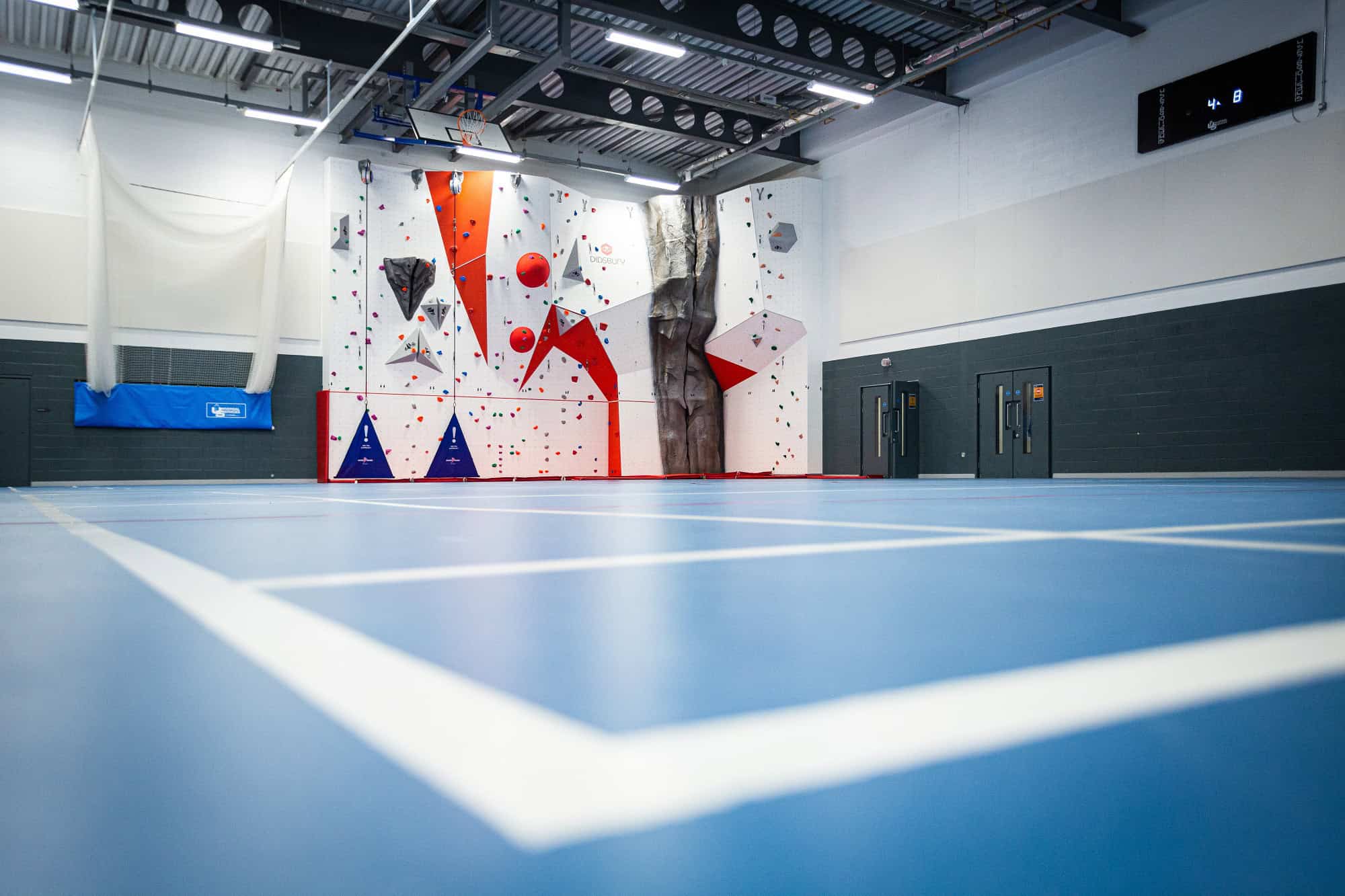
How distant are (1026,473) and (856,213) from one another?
16.2 ft

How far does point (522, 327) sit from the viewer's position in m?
13.5

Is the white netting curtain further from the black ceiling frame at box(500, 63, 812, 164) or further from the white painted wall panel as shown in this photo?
the white painted wall panel

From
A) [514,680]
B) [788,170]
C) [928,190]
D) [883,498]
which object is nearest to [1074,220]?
[928,190]

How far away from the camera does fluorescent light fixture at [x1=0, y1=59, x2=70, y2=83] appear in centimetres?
974

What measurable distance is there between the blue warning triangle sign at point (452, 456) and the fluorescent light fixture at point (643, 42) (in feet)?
19.3

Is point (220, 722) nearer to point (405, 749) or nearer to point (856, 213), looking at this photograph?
point (405, 749)

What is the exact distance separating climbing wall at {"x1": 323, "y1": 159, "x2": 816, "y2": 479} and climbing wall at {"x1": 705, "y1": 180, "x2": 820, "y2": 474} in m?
0.03

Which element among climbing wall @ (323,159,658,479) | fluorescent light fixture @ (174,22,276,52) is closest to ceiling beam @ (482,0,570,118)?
climbing wall @ (323,159,658,479)

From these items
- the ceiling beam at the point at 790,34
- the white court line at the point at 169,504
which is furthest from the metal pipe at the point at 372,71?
the white court line at the point at 169,504

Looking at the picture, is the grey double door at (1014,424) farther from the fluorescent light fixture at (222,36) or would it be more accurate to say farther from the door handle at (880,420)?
the fluorescent light fixture at (222,36)

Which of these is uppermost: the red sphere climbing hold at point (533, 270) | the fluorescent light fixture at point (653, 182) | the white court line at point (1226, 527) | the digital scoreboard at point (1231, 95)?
the fluorescent light fixture at point (653, 182)

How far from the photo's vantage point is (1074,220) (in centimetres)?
1069

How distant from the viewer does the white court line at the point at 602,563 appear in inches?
53.4

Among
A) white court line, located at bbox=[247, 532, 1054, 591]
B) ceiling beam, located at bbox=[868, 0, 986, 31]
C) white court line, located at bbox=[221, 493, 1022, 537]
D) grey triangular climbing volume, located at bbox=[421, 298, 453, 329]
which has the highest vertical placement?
ceiling beam, located at bbox=[868, 0, 986, 31]
